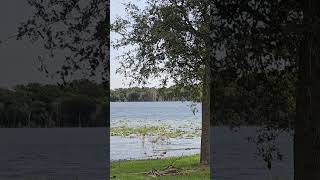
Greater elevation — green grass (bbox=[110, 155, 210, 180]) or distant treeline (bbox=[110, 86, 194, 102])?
distant treeline (bbox=[110, 86, 194, 102])

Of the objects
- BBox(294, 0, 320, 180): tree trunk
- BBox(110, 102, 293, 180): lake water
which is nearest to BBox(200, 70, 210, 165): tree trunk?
BBox(110, 102, 293, 180): lake water

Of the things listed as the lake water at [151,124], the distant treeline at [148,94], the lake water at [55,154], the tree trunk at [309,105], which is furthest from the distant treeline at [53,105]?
the lake water at [151,124]

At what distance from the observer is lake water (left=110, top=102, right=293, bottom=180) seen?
244 inches

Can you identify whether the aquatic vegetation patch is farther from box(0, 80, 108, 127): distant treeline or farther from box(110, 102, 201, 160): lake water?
box(0, 80, 108, 127): distant treeline

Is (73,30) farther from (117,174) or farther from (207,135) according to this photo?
(117,174)

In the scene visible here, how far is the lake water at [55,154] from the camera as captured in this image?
7742 millimetres

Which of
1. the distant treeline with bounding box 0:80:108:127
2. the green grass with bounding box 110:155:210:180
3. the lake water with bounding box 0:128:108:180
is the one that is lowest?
the green grass with bounding box 110:155:210:180

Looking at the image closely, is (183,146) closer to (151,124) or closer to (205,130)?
(151,124)

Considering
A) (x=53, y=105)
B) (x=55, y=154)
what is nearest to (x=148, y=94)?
(x=55, y=154)

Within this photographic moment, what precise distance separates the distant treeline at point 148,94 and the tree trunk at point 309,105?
5.51 m

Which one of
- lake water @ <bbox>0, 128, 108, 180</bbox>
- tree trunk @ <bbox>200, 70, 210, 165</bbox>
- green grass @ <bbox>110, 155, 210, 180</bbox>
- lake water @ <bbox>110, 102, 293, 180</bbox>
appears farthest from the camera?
green grass @ <bbox>110, 155, 210, 180</bbox>

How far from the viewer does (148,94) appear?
10.1 m

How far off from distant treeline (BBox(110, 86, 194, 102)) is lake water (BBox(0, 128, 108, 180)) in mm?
1411

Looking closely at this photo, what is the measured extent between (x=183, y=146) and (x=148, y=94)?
3335mm
